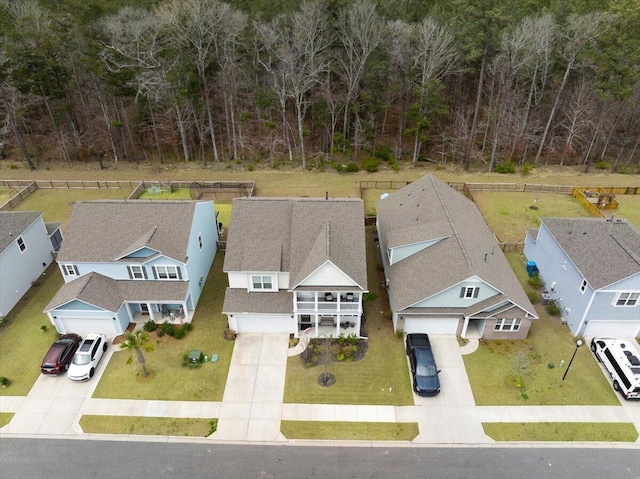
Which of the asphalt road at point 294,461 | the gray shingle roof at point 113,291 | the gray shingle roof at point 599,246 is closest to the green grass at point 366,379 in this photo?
the asphalt road at point 294,461

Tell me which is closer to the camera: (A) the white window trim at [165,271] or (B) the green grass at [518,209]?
(A) the white window trim at [165,271]

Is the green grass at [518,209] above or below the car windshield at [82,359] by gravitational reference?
above

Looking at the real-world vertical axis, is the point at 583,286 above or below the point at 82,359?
above

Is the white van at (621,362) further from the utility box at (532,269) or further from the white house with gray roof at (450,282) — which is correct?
the utility box at (532,269)

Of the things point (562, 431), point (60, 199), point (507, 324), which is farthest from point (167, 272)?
point (60, 199)

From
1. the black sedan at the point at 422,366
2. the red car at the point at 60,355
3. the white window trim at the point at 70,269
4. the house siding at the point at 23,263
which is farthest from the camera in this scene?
the house siding at the point at 23,263

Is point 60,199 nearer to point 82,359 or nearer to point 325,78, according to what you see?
point 82,359

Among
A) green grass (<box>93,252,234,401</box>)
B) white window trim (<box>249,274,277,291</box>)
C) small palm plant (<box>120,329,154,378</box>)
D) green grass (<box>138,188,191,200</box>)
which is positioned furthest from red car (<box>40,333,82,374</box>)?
green grass (<box>138,188,191,200</box>)
